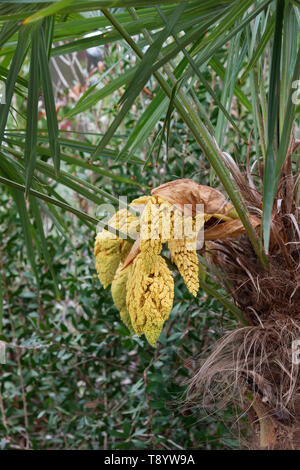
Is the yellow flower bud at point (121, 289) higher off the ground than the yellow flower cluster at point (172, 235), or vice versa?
the yellow flower cluster at point (172, 235)

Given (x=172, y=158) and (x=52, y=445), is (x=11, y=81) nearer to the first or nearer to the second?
(x=172, y=158)

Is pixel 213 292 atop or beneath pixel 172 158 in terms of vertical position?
beneath

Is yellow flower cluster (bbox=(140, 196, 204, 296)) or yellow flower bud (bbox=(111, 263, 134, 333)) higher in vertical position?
yellow flower cluster (bbox=(140, 196, 204, 296))

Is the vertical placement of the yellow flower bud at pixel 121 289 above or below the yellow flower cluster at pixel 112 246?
below

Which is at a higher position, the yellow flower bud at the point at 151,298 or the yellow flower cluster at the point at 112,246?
the yellow flower cluster at the point at 112,246

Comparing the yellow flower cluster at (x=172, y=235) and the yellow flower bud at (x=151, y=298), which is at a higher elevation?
the yellow flower cluster at (x=172, y=235)

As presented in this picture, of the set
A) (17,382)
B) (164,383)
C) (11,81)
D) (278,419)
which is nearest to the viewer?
(11,81)

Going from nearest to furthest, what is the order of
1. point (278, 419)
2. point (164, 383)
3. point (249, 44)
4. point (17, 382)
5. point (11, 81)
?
point (11, 81) → point (278, 419) → point (249, 44) → point (164, 383) → point (17, 382)
